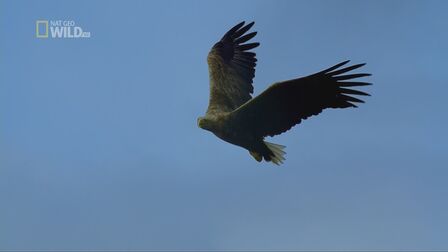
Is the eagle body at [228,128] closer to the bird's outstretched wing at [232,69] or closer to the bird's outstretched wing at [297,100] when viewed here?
the bird's outstretched wing at [297,100]

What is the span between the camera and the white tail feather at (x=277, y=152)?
1207cm

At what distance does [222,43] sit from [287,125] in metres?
2.77

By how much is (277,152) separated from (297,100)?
1291 mm

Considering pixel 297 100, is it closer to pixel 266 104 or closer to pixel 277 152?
pixel 266 104

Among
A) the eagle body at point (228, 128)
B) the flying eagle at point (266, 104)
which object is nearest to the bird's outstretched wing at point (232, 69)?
the flying eagle at point (266, 104)

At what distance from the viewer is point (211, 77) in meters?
13.1

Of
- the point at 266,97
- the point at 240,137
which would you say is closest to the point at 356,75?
the point at 266,97

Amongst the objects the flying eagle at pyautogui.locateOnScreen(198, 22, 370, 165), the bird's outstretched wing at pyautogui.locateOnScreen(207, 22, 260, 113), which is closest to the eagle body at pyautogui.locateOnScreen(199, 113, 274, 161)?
the flying eagle at pyautogui.locateOnScreen(198, 22, 370, 165)

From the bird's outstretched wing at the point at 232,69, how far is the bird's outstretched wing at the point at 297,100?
109 centimetres

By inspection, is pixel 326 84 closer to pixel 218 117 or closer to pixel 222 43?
pixel 218 117

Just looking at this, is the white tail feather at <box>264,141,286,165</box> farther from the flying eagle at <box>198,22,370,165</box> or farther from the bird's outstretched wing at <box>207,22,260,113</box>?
the bird's outstretched wing at <box>207,22,260,113</box>

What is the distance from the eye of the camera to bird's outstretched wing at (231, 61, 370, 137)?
35.3ft

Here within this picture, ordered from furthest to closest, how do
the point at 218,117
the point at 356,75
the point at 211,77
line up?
1. the point at 211,77
2. the point at 218,117
3. the point at 356,75

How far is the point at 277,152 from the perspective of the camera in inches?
478
